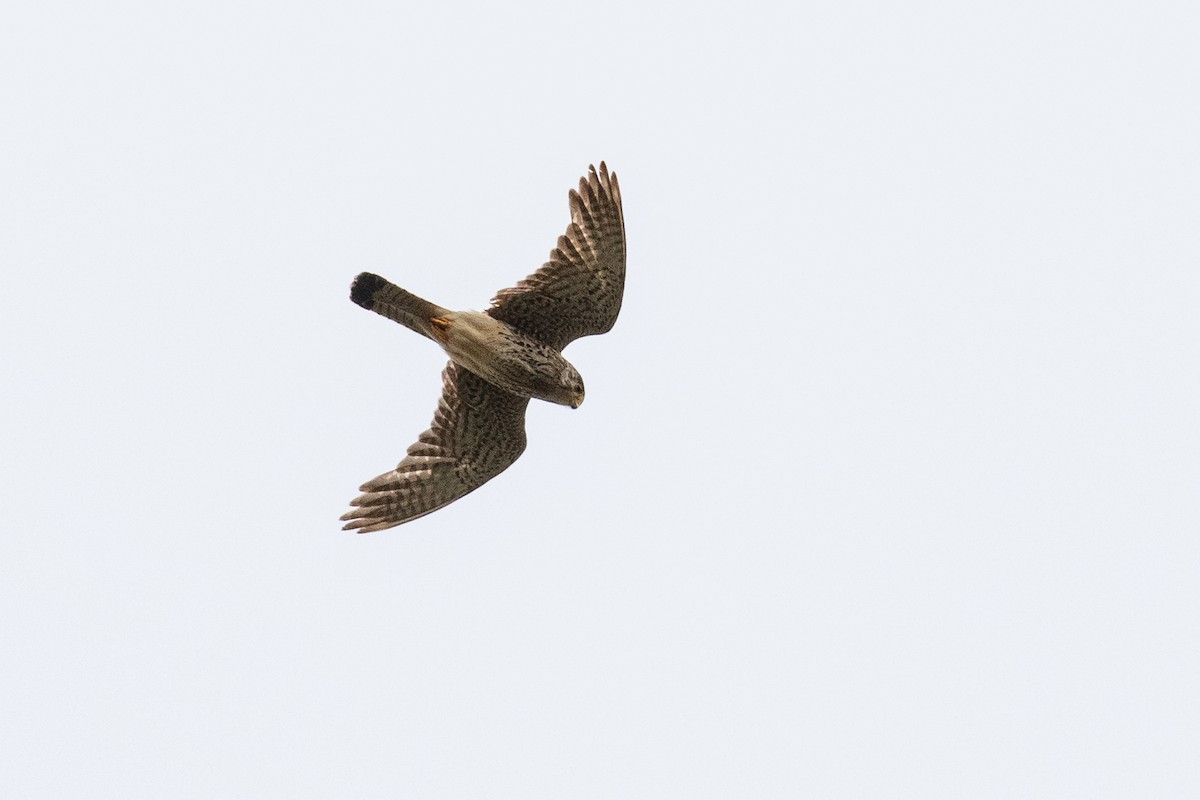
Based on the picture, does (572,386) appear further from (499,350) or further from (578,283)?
(578,283)

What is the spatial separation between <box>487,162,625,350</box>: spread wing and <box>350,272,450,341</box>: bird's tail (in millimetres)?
526

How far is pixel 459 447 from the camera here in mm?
13898

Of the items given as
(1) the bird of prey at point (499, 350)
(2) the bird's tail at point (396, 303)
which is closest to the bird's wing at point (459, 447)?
(1) the bird of prey at point (499, 350)

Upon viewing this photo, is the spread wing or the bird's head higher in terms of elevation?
the spread wing

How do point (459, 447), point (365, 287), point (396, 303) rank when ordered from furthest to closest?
point (459, 447) → point (396, 303) → point (365, 287)

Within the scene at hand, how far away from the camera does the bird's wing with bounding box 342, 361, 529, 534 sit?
45.2 ft

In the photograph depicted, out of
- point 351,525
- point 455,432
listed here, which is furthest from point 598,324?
point 351,525

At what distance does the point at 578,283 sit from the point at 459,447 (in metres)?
1.85

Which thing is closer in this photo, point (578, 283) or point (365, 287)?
point (365, 287)

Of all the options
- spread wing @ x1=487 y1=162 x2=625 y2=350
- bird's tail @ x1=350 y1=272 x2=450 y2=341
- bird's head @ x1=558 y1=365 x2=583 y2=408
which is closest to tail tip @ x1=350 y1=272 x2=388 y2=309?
bird's tail @ x1=350 y1=272 x2=450 y2=341

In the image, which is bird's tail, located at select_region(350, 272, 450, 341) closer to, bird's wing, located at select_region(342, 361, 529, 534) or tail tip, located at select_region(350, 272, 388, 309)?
tail tip, located at select_region(350, 272, 388, 309)

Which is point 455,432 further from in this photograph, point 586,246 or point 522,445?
point 586,246

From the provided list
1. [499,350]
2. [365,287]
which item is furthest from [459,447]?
[365,287]

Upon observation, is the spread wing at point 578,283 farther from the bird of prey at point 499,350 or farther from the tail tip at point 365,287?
the tail tip at point 365,287
